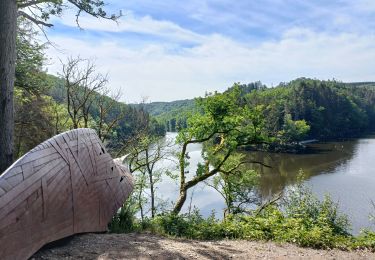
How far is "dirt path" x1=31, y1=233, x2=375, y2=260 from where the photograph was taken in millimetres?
5387

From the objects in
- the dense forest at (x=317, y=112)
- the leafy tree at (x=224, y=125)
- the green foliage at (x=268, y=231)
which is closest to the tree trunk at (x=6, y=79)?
the green foliage at (x=268, y=231)

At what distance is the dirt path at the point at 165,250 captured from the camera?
212 inches

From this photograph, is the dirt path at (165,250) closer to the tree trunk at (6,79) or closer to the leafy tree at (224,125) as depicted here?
the tree trunk at (6,79)

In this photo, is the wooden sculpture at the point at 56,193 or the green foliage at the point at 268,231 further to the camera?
the green foliage at the point at 268,231

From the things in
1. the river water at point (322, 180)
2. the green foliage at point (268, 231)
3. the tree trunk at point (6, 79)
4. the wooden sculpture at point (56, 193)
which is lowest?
the river water at point (322, 180)

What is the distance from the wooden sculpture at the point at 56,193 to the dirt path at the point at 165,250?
0.79ft

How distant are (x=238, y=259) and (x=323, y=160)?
54.2 metres

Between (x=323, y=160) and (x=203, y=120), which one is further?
(x=323, y=160)

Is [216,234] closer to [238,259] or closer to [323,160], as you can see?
[238,259]

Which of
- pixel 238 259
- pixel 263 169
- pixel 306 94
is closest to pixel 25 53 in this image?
pixel 238 259

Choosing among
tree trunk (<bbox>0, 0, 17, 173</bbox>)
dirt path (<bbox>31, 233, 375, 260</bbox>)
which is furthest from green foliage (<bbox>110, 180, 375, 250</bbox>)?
tree trunk (<bbox>0, 0, 17, 173</bbox>)

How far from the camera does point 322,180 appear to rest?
4006 centimetres

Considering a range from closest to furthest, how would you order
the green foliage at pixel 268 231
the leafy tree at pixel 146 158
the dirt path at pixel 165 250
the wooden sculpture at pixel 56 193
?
the wooden sculpture at pixel 56 193, the dirt path at pixel 165 250, the green foliage at pixel 268 231, the leafy tree at pixel 146 158

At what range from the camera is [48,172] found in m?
4.89
